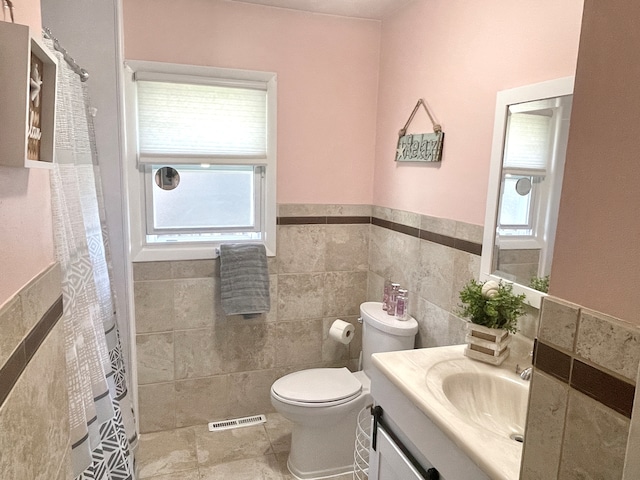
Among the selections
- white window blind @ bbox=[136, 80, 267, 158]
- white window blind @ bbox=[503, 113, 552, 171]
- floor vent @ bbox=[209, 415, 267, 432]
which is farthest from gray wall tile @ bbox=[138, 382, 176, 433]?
white window blind @ bbox=[503, 113, 552, 171]

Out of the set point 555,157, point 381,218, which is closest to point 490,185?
point 555,157

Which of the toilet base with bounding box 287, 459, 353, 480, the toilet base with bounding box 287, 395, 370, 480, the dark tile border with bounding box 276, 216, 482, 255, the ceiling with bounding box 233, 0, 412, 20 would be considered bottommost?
the toilet base with bounding box 287, 459, 353, 480

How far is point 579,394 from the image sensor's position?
69cm

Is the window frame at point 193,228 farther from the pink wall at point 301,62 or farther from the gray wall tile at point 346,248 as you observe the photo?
the gray wall tile at point 346,248

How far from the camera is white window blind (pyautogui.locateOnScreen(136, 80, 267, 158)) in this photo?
2355 mm

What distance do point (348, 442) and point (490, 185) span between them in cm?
151

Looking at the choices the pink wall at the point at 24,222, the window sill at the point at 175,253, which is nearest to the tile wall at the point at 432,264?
the window sill at the point at 175,253

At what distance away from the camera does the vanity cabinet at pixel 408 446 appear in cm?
115

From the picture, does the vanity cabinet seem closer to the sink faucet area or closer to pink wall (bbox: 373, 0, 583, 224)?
the sink faucet area

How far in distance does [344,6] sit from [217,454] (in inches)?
101

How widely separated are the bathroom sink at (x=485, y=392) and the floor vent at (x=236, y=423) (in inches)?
62.6

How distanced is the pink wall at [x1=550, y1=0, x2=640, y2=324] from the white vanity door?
2.89 feet

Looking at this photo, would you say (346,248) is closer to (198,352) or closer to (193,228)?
(193,228)

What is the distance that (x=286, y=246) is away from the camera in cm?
267
